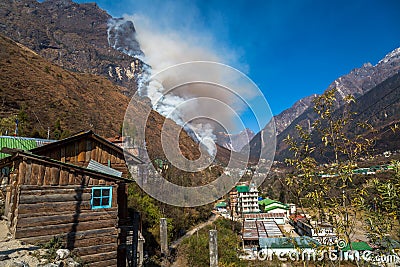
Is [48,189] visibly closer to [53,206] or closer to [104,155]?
[53,206]

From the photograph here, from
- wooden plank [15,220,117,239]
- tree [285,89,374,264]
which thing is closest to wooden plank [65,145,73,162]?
wooden plank [15,220,117,239]

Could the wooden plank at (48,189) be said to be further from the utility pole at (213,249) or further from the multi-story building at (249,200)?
the multi-story building at (249,200)

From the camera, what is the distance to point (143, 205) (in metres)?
21.0

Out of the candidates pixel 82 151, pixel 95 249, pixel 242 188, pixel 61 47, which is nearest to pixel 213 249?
pixel 95 249

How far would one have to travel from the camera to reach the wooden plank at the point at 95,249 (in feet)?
27.6

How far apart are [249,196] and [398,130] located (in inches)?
2184

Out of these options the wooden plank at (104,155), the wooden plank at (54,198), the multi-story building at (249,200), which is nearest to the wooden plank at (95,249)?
the wooden plank at (54,198)

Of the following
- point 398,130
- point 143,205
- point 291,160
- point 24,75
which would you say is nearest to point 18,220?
point 291,160

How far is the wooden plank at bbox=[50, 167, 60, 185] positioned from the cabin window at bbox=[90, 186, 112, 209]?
Result: 1.17 m

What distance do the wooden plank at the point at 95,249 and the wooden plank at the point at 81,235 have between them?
0.95 ft

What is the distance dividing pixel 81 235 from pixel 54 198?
1496mm

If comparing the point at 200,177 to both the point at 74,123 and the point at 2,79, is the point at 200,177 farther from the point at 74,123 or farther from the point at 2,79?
the point at 2,79

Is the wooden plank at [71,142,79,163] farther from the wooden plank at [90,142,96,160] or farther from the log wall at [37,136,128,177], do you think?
the wooden plank at [90,142,96,160]

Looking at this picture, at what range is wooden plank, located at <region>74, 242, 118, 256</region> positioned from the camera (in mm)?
8398
